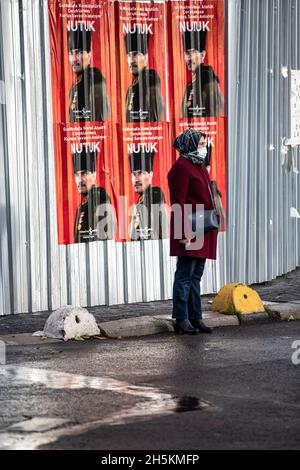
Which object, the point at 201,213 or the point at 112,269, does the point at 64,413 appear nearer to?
the point at 201,213

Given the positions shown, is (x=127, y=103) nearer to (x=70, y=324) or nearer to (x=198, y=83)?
(x=198, y=83)

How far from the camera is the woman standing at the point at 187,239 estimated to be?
1116 centimetres

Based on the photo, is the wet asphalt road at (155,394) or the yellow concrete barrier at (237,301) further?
the yellow concrete barrier at (237,301)

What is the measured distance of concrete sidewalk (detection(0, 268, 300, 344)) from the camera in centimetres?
1135

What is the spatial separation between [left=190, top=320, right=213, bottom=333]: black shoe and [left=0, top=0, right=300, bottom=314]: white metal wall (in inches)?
66.8

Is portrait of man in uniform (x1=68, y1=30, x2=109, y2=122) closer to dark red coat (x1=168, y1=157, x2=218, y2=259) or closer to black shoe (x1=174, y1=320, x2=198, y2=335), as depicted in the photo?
dark red coat (x1=168, y1=157, x2=218, y2=259)

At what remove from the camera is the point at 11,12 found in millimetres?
12008

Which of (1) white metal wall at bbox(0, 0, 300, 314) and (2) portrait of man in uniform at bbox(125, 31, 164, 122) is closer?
(1) white metal wall at bbox(0, 0, 300, 314)

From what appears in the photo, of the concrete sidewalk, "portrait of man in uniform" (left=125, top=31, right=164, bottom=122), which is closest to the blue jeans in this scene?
the concrete sidewalk

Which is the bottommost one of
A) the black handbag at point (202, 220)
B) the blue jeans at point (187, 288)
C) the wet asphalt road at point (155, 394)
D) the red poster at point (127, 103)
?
the wet asphalt road at point (155, 394)

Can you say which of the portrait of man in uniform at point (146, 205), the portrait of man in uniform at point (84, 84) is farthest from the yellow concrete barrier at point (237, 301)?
the portrait of man in uniform at point (84, 84)

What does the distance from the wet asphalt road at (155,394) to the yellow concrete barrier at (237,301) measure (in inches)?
36.2

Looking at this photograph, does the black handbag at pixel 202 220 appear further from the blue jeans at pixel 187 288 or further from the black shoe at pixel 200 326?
the black shoe at pixel 200 326

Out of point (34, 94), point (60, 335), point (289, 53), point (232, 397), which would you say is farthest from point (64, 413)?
point (289, 53)
